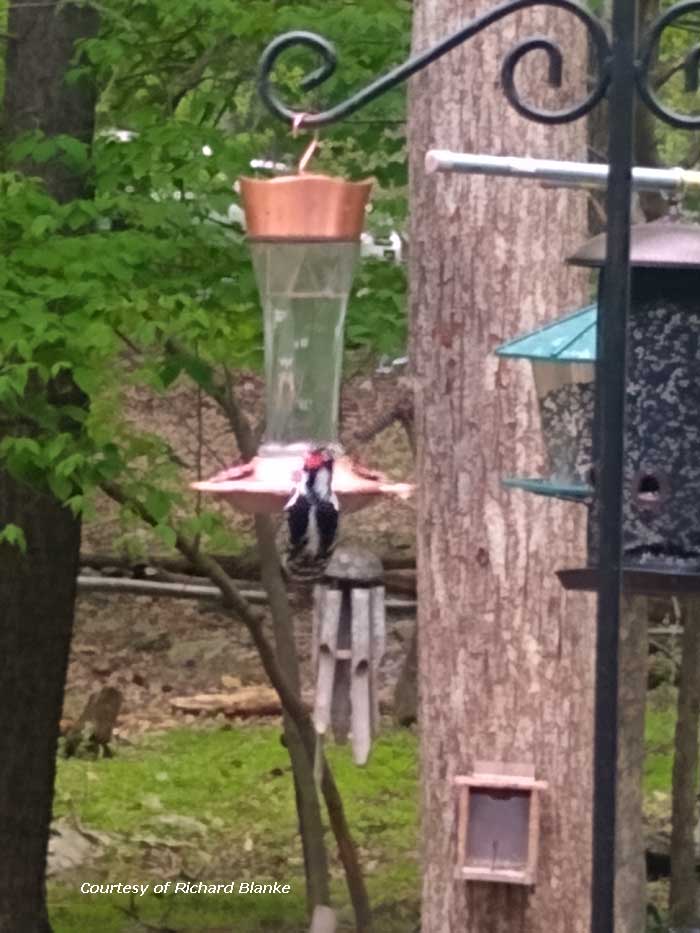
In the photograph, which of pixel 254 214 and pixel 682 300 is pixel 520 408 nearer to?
pixel 254 214

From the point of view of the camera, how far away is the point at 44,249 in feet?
17.4

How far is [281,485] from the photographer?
3.34 metres

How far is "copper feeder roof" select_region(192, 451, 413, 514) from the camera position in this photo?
331 centimetres

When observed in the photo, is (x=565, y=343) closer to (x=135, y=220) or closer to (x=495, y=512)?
(x=495, y=512)

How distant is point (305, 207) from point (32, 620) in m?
4.86

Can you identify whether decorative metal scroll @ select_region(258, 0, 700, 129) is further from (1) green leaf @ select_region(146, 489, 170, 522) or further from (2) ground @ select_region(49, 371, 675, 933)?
(2) ground @ select_region(49, 371, 675, 933)

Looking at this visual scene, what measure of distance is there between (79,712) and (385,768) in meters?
2.38

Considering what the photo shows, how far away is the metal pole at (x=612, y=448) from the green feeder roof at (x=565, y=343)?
2.62 ft

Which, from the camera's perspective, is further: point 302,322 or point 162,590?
point 162,590

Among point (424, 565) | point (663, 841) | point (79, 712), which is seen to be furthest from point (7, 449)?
point (79, 712)

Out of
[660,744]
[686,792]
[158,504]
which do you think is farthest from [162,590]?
[158,504]

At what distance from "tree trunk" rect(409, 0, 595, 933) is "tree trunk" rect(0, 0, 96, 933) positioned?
2612 millimetres

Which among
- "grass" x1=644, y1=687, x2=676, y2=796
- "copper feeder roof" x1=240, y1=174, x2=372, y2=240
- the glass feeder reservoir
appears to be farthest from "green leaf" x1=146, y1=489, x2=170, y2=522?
"grass" x1=644, y1=687, x2=676, y2=796

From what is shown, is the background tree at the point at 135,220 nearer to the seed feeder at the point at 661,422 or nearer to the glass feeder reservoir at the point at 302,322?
the glass feeder reservoir at the point at 302,322
